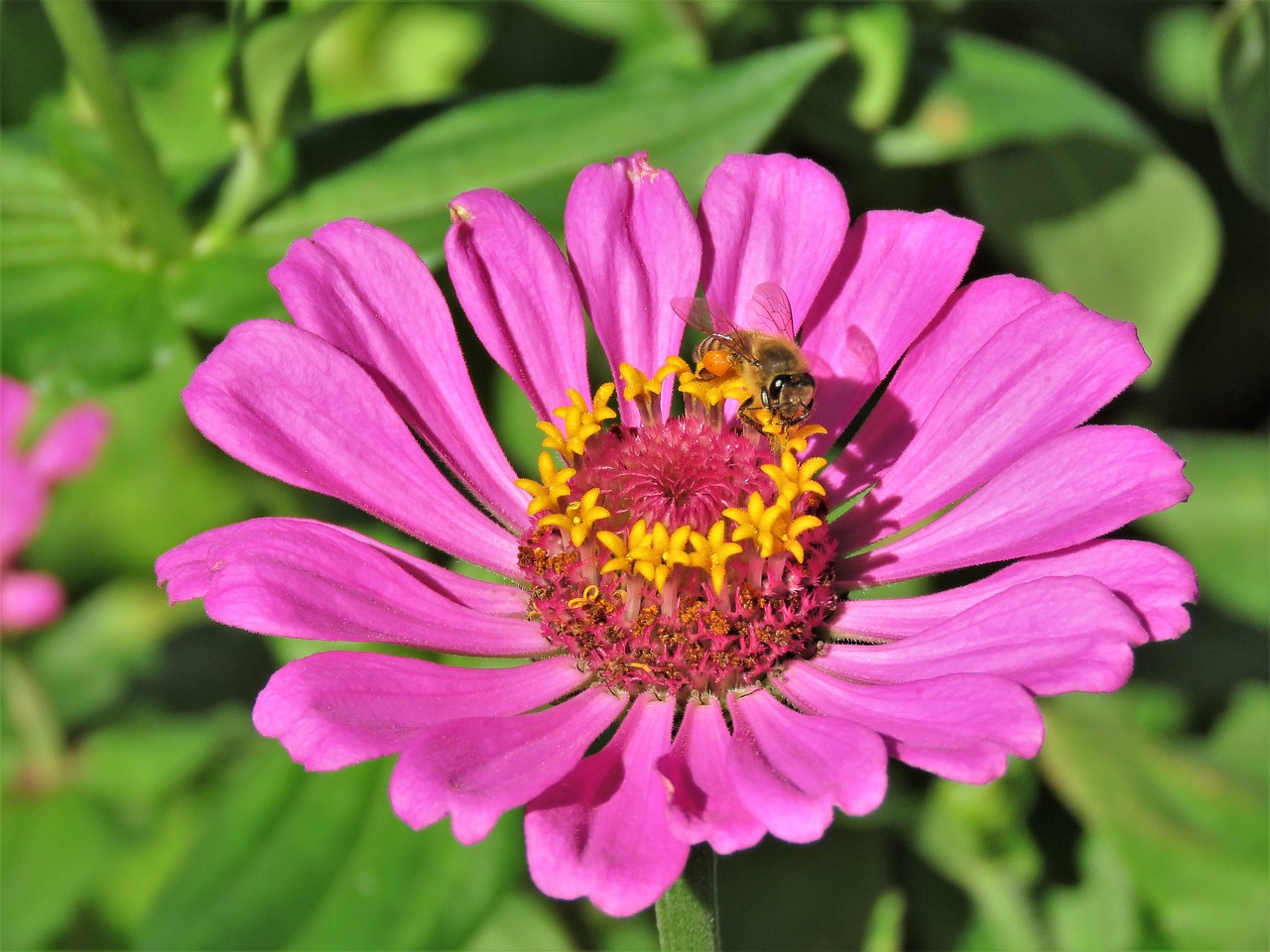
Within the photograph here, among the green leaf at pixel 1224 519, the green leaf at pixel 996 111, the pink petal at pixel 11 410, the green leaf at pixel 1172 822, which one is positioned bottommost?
the green leaf at pixel 1172 822

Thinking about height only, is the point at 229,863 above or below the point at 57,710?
above

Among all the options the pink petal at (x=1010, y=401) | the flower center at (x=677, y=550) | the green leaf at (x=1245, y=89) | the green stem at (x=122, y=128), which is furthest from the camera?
the green leaf at (x=1245, y=89)

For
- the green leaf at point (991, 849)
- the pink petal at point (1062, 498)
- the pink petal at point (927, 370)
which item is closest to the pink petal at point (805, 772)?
the pink petal at point (1062, 498)

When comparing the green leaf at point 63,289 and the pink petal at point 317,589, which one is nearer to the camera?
the pink petal at point 317,589

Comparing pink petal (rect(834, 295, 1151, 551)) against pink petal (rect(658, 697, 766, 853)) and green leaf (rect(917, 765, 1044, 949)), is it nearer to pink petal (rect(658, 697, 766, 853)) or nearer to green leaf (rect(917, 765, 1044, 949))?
pink petal (rect(658, 697, 766, 853))

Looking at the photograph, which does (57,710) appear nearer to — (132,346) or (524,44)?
(132,346)

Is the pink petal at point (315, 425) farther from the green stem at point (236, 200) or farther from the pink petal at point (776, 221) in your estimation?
the green stem at point (236, 200)

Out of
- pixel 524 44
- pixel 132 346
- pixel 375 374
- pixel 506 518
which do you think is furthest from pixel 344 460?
pixel 524 44
